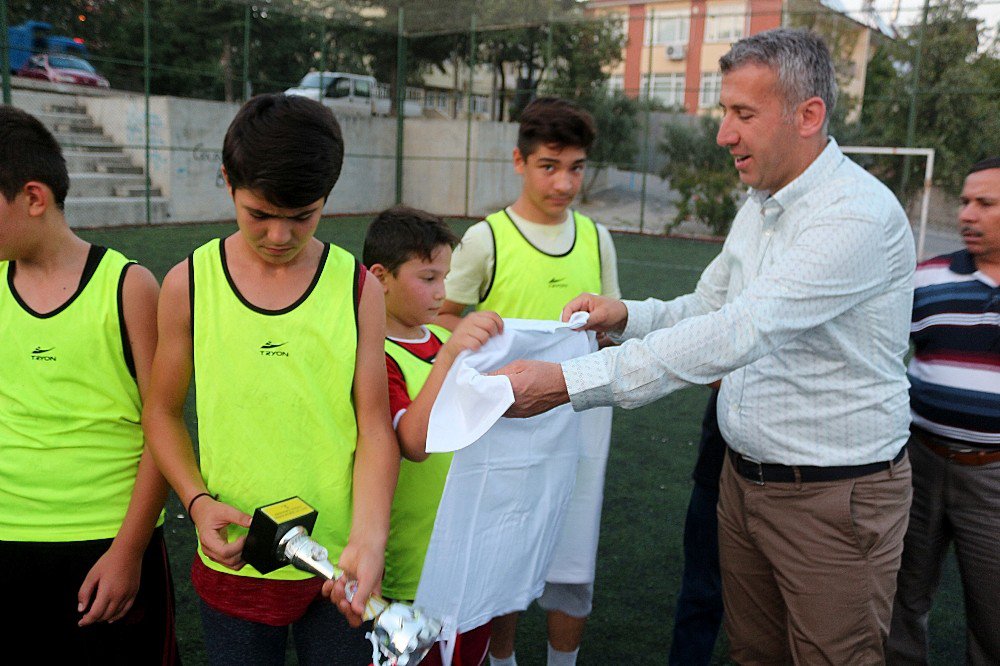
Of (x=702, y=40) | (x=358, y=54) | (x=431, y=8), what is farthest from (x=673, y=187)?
(x=358, y=54)

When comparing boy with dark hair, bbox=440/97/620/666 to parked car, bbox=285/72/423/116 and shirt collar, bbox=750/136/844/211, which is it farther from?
parked car, bbox=285/72/423/116

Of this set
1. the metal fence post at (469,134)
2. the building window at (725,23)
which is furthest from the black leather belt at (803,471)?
the metal fence post at (469,134)

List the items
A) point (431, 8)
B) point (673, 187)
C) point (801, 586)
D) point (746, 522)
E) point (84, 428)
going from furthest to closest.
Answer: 1. point (431, 8)
2. point (673, 187)
3. point (746, 522)
4. point (801, 586)
5. point (84, 428)

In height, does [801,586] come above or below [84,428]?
below

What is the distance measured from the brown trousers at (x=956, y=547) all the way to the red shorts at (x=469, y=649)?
1563 millimetres

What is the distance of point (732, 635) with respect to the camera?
8.50ft

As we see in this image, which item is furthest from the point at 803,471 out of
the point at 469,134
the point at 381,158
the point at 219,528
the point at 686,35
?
the point at 381,158

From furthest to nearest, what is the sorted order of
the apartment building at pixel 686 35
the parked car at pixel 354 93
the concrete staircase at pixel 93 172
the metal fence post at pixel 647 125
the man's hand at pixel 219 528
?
the parked car at pixel 354 93 < the metal fence post at pixel 647 125 < the apartment building at pixel 686 35 < the concrete staircase at pixel 93 172 < the man's hand at pixel 219 528

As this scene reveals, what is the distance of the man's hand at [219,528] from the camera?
1670mm

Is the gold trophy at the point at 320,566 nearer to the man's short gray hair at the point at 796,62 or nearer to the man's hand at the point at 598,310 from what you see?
the man's hand at the point at 598,310

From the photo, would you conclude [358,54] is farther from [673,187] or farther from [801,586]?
[801,586]

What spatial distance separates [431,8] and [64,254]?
806 inches

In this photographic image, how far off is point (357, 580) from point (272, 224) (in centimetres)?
75

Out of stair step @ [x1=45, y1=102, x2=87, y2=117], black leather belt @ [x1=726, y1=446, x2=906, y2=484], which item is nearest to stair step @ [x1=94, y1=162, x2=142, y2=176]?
stair step @ [x1=45, y1=102, x2=87, y2=117]
